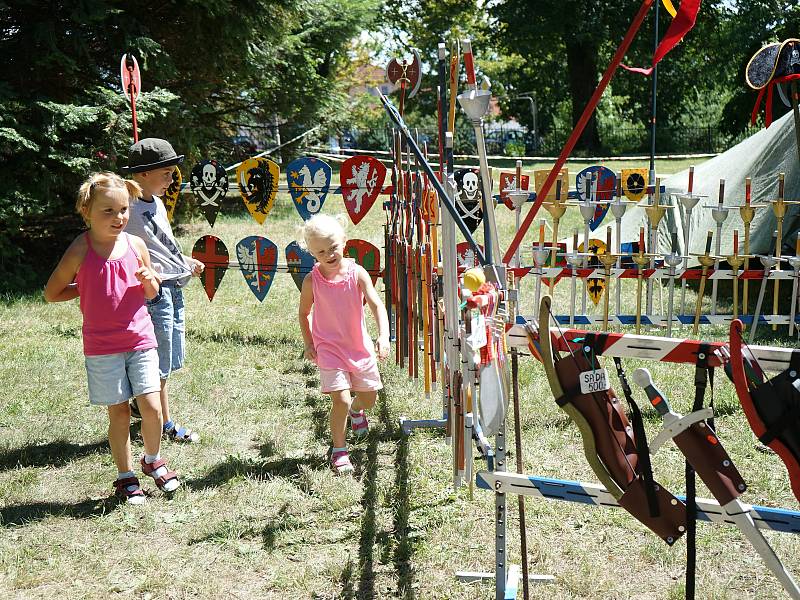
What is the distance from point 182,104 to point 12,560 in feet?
24.5

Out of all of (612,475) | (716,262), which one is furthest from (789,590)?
(716,262)

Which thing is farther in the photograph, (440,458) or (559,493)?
(440,458)

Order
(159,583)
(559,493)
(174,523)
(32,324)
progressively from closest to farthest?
(559,493) → (159,583) → (174,523) → (32,324)

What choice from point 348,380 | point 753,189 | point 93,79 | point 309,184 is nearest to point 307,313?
point 348,380

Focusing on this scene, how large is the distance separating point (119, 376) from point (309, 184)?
2.56m

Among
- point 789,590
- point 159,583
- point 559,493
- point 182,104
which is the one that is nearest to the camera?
point 789,590

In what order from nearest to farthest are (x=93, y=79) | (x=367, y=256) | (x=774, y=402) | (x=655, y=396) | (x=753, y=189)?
(x=774, y=402)
(x=655, y=396)
(x=367, y=256)
(x=753, y=189)
(x=93, y=79)

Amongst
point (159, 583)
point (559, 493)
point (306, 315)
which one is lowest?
point (159, 583)

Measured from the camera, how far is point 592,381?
2213 millimetres

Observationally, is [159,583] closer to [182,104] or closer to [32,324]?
[32,324]

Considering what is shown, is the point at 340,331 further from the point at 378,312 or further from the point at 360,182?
the point at 360,182

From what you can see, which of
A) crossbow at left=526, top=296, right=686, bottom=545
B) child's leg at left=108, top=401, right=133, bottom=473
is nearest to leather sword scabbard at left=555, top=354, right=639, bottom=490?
crossbow at left=526, top=296, right=686, bottom=545

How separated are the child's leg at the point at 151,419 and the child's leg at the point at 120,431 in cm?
7

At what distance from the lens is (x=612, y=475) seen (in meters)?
2.27
